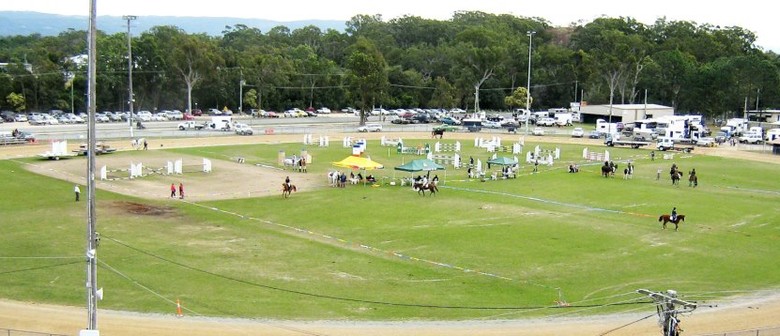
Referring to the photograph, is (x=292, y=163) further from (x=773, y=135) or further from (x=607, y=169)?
(x=773, y=135)

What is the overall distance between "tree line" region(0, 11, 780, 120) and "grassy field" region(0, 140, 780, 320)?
2336 inches

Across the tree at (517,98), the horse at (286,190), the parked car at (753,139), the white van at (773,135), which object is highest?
the tree at (517,98)

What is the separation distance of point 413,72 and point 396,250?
101376mm

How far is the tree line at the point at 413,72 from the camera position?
106 meters

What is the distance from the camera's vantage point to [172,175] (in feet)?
168

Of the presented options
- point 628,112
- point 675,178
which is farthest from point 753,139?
point 675,178

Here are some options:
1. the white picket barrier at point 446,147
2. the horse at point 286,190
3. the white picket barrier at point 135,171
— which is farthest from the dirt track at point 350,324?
the white picket barrier at point 446,147

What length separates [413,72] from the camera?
13038 centimetres

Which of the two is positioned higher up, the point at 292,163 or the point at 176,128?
the point at 176,128

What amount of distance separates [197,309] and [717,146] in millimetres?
67728

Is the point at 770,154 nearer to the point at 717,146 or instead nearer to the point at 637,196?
the point at 717,146

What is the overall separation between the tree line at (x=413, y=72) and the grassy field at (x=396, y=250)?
59325mm

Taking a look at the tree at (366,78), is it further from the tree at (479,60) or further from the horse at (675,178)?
the horse at (675,178)

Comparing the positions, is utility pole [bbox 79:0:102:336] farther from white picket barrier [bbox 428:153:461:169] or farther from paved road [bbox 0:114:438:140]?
paved road [bbox 0:114:438:140]
